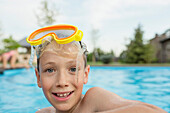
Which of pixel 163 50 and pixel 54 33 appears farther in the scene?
pixel 163 50

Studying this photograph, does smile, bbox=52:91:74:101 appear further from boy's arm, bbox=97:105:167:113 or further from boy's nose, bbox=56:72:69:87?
boy's arm, bbox=97:105:167:113

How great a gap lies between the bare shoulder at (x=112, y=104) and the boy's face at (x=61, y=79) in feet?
0.54

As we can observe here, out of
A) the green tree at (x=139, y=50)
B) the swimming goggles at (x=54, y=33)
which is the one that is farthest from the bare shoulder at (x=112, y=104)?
the green tree at (x=139, y=50)

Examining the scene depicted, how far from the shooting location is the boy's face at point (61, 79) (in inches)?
61.0

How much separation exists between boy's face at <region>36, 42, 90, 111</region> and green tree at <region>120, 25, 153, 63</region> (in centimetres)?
2399

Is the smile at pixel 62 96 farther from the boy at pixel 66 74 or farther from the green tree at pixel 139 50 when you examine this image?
the green tree at pixel 139 50

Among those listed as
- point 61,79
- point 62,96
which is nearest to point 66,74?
point 61,79

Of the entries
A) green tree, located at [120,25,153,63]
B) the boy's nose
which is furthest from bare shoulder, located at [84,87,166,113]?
green tree, located at [120,25,153,63]

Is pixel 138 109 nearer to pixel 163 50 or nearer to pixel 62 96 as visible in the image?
pixel 62 96

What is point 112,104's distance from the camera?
1.39 meters

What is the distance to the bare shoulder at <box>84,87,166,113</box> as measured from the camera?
114 cm

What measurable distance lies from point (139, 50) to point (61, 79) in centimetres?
2425

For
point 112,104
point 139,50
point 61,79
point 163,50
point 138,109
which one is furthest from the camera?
point 163,50

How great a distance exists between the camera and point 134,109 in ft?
3.78
